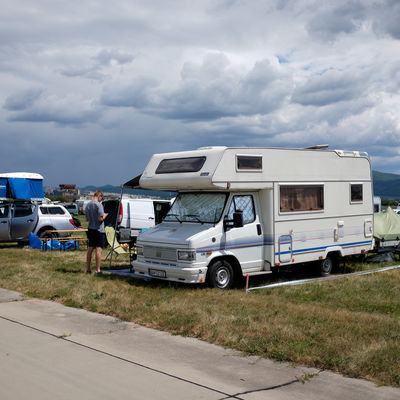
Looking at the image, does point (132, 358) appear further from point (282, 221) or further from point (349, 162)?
point (349, 162)

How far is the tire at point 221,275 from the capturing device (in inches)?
396

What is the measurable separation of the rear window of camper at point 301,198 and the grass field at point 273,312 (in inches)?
65.2

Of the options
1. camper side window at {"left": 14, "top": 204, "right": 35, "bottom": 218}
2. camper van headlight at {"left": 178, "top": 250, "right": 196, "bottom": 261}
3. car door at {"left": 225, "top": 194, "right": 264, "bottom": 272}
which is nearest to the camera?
camper van headlight at {"left": 178, "top": 250, "right": 196, "bottom": 261}

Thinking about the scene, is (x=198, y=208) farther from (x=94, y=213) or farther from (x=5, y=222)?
(x=5, y=222)

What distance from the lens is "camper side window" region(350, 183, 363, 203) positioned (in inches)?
500

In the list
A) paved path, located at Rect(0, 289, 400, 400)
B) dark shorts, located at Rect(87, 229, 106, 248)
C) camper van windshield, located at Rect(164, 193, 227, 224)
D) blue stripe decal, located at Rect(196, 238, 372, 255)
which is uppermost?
camper van windshield, located at Rect(164, 193, 227, 224)

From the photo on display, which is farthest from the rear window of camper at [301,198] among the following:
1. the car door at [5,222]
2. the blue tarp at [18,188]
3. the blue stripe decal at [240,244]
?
the blue tarp at [18,188]

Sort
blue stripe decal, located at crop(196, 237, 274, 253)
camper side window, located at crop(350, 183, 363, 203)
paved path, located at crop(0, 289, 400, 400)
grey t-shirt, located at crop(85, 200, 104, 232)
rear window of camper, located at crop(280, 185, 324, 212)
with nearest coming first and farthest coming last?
paved path, located at crop(0, 289, 400, 400) → blue stripe decal, located at crop(196, 237, 274, 253) → rear window of camper, located at crop(280, 185, 324, 212) → grey t-shirt, located at crop(85, 200, 104, 232) → camper side window, located at crop(350, 183, 363, 203)

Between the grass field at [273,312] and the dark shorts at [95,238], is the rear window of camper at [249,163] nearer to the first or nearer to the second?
the grass field at [273,312]

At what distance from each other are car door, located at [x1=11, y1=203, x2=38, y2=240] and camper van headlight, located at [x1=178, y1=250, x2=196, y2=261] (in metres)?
10.4

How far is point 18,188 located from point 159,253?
11.2 m

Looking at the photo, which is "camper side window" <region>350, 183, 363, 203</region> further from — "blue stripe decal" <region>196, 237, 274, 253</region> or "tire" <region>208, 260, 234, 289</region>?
"tire" <region>208, 260, 234, 289</region>

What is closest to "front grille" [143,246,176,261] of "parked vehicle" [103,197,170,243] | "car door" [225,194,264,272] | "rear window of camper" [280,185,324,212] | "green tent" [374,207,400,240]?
"car door" [225,194,264,272]

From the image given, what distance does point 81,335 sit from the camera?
7.06 m
